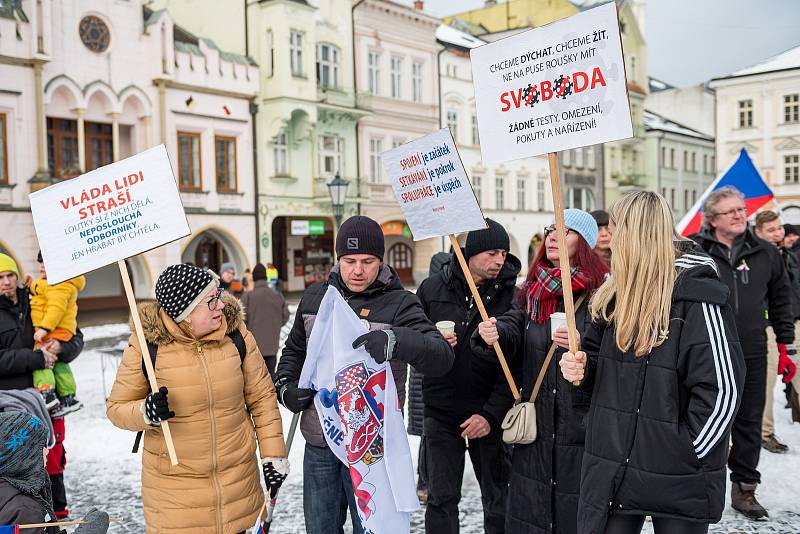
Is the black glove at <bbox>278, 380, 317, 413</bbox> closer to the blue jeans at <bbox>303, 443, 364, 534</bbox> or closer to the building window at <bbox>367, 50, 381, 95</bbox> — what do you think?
the blue jeans at <bbox>303, 443, 364, 534</bbox>

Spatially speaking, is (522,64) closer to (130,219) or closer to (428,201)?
(428,201)

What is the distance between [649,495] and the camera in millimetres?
2672

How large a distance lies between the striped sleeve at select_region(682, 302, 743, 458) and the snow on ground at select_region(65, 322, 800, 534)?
247cm

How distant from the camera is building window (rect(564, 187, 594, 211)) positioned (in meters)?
40.7

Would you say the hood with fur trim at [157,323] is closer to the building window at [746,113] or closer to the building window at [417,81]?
the building window at [417,81]

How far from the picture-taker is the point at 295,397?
11.4 feet

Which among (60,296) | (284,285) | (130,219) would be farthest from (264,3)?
(130,219)

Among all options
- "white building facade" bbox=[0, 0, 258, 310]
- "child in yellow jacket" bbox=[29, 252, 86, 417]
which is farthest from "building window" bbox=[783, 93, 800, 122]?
"child in yellow jacket" bbox=[29, 252, 86, 417]

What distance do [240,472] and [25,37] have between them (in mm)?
19109

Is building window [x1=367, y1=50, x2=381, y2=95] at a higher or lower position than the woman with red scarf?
higher

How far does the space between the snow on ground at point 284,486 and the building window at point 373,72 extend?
22510mm

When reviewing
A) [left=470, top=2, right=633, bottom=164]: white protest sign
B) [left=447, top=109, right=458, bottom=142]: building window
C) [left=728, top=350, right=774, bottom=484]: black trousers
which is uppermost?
[left=447, top=109, right=458, bottom=142]: building window

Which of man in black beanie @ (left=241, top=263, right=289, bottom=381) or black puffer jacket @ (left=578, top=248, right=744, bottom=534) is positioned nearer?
black puffer jacket @ (left=578, top=248, right=744, bottom=534)

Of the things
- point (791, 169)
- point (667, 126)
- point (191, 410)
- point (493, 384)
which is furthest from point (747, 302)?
point (667, 126)
